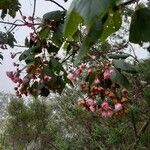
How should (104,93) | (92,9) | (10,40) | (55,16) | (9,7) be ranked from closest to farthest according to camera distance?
1. (92,9)
2. (104,93)
3. (55,16)
4. (9,7)
5. (10,40)

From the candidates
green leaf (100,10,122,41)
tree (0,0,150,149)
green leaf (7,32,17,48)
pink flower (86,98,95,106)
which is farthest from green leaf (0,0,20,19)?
green leaf (100,10,122,41)

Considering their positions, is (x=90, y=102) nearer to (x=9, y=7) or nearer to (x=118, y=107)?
(x=118, y=107)

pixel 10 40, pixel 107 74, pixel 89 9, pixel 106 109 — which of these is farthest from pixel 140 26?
pixel 10 40

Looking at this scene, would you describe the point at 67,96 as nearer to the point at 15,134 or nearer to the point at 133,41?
the point at 15,134

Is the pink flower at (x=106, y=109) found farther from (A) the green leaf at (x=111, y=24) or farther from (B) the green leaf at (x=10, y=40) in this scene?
(B) the green leaf at (x=10, y=40)

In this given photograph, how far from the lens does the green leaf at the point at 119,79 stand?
1085 mm

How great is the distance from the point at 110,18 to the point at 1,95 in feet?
129

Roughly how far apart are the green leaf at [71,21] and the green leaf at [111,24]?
16cm

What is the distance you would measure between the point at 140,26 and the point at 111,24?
3.0 inches

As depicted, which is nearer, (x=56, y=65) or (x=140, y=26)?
(x=140, y=26)

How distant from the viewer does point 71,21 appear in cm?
61

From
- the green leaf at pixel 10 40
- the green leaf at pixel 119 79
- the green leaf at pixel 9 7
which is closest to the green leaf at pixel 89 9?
the green leaf at pixel 119 79

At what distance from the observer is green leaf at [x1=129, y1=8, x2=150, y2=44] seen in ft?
2.39

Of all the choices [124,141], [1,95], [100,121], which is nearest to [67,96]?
[100,121]
